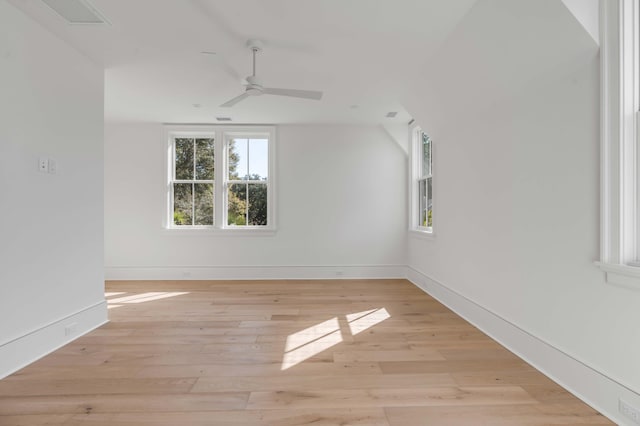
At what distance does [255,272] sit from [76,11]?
3861 mm

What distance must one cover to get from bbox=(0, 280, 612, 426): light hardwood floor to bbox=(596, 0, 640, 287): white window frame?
3.02ft

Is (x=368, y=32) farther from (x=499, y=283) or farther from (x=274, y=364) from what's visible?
(x=274, y=364)

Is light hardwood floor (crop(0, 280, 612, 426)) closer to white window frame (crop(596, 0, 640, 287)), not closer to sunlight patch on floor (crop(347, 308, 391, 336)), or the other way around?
sunlight patch on floor (crop(347, 308, 391, 336))

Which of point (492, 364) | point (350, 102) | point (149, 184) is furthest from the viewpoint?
point (149, 184)

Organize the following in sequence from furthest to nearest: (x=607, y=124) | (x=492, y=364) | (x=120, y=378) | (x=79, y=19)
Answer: (x=79, y=19) < (x=492, y=364) < (x=120, y=378) < (x=607, y=124)

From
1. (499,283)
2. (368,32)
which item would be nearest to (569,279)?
(499,283)

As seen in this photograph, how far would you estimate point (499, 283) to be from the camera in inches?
102

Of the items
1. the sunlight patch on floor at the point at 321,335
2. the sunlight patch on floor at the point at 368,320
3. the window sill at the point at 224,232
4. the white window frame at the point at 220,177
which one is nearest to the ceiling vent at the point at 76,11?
the white window frame at the point at 220,177

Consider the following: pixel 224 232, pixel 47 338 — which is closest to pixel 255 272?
pixel 224 232

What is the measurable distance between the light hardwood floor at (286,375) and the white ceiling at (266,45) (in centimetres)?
260

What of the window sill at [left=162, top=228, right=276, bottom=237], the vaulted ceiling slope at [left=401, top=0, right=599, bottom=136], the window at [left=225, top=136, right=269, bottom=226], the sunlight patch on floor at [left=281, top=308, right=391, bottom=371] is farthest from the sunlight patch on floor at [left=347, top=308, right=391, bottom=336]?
the window at [left=225, top=136, right=269, bottom=226]

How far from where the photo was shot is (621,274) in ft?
5.08

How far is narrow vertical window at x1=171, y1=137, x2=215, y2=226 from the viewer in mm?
5168

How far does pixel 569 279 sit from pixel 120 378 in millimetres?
2981
